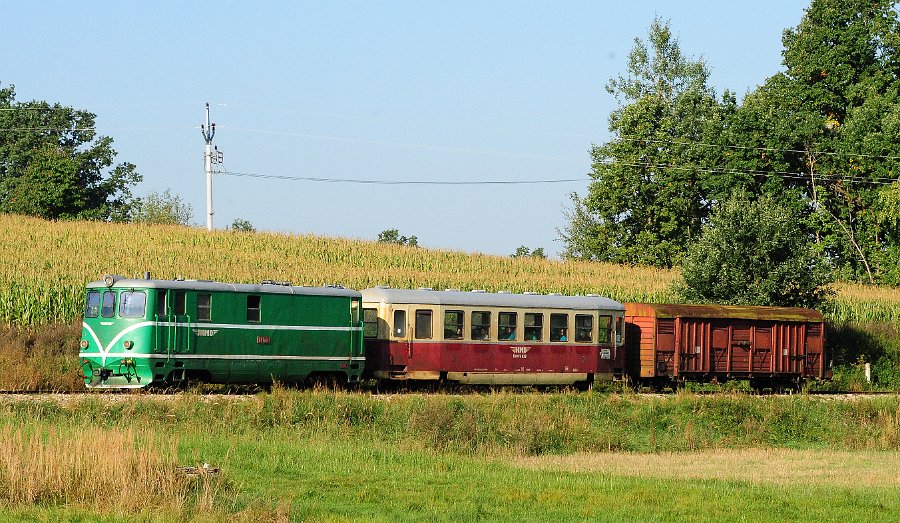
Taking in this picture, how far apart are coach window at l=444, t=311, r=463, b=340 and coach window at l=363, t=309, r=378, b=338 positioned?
1.91 m

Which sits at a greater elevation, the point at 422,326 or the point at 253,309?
the point at 253,309

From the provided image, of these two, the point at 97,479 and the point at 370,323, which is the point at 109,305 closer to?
the point at 370,323

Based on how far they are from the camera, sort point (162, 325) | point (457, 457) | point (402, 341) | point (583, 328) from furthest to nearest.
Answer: point (583, 328), point (402, 341), point (162, 325), point (457, 457)

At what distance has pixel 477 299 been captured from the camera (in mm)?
33469

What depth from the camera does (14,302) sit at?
38719 mm

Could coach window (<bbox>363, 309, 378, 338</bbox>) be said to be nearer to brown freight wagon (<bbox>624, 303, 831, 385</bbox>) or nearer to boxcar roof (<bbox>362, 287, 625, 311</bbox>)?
boxcar roof (<bbox>362, 287, 625, 311</bbox>)

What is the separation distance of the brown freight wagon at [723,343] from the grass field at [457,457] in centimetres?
422

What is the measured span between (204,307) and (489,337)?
8176mm

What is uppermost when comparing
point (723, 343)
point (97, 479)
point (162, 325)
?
point (162, 325)

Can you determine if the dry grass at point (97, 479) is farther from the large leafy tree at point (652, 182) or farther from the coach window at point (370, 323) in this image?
the large leafy tree at point (652, 182)

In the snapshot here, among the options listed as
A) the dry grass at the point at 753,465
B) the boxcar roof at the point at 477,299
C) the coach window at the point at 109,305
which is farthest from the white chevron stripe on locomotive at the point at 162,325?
the dry grass at the point at 753,465

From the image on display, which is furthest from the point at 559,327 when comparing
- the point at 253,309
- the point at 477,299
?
the point at 253,309

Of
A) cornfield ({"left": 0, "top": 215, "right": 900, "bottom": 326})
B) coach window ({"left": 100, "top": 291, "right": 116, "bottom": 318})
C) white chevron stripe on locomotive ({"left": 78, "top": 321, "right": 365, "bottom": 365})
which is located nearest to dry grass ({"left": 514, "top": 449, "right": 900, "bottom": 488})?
white chevron stripe on locomotive ({"left": 78, "top": 321, "right": 365, "bottom": 365})

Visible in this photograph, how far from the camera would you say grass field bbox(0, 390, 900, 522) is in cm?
1691
